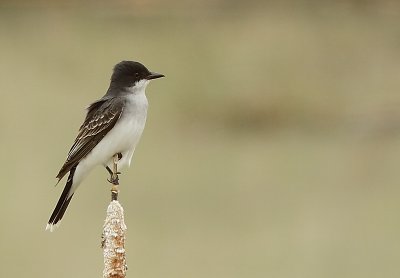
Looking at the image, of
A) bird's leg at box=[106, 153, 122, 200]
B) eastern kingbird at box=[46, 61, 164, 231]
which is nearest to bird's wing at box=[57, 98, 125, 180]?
eastern kingbird at box=[46, 61, 164, 231]

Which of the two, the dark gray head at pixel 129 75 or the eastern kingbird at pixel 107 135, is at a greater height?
the dark gray head at pixel 129 75

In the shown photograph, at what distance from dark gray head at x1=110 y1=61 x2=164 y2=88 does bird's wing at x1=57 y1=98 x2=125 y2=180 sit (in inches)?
5.5

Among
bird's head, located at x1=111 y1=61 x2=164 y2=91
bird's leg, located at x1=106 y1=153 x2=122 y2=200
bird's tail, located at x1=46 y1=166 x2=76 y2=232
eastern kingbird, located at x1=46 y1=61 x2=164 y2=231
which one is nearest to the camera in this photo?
bird's leg, located at x1=106 y1=153 x2=122 y2=200

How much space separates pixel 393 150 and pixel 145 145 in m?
3.54

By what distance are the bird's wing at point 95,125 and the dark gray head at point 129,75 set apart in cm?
14

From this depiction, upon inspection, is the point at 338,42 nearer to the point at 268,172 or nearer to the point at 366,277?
the point at 268,172

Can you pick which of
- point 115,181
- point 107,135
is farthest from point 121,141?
point 115,181

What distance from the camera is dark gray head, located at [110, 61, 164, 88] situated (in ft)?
18.1

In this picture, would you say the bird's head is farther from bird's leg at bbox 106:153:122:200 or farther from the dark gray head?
bird's leg at bbox 106:153:122:200

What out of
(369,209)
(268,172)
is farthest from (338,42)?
(369,209)

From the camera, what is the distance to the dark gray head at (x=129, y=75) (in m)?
5.51

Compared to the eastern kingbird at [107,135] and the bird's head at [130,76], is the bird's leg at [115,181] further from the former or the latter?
the bird's head at [130,76]

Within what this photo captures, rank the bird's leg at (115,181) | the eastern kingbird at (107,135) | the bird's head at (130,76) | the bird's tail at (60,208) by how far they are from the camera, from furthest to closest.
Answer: the bird's head at (130,76), the eastern kingbird at (107,135), the bird's tail at (60,208), the bird's leg at (115,181)

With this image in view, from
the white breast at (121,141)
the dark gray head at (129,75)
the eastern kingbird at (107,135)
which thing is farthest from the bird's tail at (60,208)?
the dark gray head at (129,75)
